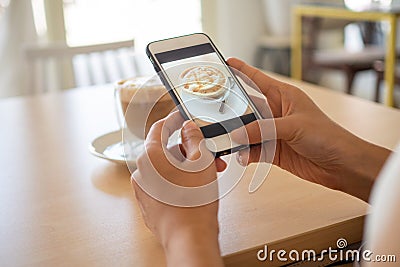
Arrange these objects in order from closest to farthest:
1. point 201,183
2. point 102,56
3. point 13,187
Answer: point 201,183 → point 13,187 → point 102,56

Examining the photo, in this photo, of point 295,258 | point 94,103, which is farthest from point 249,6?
point 295,258

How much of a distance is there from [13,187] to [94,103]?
1.65 feet

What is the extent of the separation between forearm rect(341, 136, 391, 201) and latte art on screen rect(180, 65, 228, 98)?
0.62 feet

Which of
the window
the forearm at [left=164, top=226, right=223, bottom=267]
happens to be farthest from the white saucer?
the window

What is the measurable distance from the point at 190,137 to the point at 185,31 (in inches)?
108

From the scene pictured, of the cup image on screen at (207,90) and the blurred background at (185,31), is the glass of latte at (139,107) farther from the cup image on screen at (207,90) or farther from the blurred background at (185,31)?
the blurred background at (185,31)

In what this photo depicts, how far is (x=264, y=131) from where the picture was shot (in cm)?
75

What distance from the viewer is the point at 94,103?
54.9 inches

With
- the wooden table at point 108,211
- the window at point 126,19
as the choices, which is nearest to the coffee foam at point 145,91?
the wooden table at point 108,211

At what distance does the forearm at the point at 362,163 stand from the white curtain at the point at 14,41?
75.3 inches

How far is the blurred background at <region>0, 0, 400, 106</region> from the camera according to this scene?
2.75m

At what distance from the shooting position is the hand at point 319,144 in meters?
0.76

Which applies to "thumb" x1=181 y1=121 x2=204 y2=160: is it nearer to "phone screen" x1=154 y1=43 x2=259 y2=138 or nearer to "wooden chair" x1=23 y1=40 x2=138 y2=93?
"phone screen" x1=154 y1=43 x2=259 y2=138

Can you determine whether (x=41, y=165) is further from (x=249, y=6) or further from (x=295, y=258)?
(x=249, y=6)
